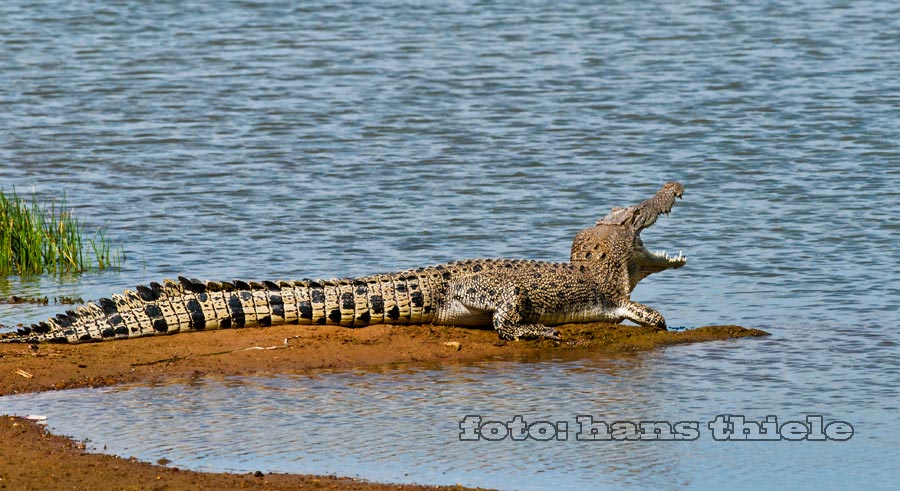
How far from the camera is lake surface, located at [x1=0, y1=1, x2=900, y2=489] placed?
7.35 metres

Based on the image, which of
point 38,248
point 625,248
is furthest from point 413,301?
point 38,248

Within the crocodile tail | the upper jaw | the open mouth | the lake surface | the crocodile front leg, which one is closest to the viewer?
the lake surface

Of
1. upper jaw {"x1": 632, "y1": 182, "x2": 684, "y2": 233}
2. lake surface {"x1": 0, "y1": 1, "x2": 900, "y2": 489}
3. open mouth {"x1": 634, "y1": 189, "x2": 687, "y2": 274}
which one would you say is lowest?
lake surface {"x1": 0, "y1": 1, "x2": 900, "y2": 489}

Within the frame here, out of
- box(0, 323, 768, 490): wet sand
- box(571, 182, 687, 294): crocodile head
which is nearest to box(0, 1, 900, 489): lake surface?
box(0, 323, 768, 490): wet sand

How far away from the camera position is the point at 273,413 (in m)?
7.70

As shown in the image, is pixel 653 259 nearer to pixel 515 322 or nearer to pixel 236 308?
pixel 515 322

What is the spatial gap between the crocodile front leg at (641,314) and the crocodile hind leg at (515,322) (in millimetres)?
628

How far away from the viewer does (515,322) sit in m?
9.63

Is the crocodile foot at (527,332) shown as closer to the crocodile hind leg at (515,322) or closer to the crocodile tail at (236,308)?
the crocodile hind leg at (515,322)

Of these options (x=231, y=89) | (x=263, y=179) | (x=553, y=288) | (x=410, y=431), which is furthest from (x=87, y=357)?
(x=231, y=89)

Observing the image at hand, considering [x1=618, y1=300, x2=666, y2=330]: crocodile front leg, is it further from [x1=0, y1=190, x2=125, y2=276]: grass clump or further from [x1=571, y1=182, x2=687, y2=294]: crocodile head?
[x1=0, y1=190, x2=125, y2=276]: grass clump

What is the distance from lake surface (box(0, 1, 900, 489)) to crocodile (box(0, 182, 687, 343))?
1.93 feet

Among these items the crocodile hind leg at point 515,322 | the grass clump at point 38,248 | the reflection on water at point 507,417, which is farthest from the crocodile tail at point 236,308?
the grass clump at point 38,248

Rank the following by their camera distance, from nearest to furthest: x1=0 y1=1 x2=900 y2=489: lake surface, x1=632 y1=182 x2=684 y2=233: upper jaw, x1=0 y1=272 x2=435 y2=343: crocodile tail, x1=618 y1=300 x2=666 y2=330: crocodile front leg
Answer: x1=0 y1=1 x2=900 y2=489: lake surface < x1=0 y1=272 x2=435 y2=343: crocodile tail < x1=618 y1=300 x2=666 y2=330: crocodile front leg < x1=632 y1=182 x2=684 y2=233: upper jaw
